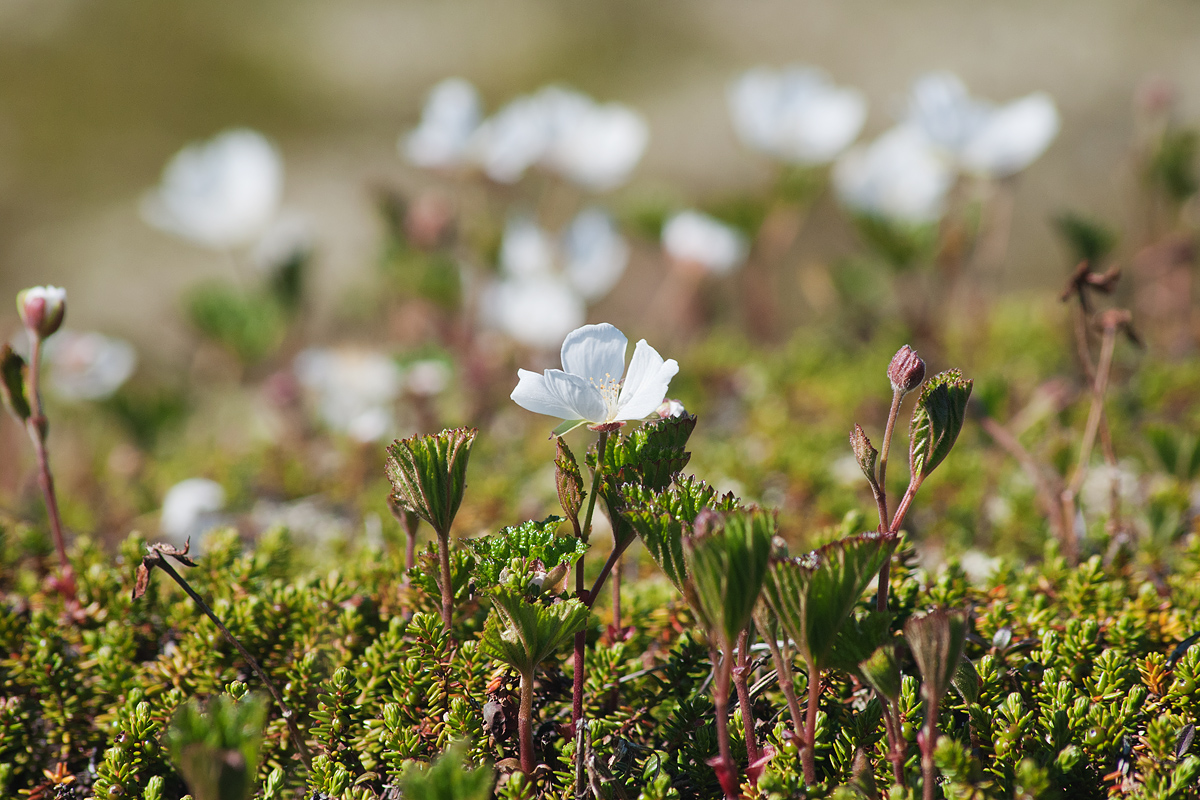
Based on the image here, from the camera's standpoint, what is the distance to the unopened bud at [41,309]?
4.25ft

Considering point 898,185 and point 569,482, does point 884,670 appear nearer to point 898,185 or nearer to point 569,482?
point 569,482

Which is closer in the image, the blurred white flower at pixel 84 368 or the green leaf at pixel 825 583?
the green leaf at pixel 825 583

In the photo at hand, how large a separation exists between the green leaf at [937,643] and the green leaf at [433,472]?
527 millimetres

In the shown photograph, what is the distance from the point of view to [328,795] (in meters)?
1.09

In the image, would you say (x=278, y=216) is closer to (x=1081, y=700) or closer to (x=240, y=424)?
(x=240, y=424)

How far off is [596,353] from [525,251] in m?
2.08

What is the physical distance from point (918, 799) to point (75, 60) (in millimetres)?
9223

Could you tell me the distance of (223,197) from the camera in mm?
3215

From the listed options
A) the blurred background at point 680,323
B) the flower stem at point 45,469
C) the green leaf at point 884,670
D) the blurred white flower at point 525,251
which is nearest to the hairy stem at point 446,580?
the green leaf at point 884,670

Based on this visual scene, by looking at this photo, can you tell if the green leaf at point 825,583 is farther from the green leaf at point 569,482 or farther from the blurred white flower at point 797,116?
the blurred white flower at point 797,116

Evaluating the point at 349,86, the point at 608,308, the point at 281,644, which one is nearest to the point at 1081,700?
the point at 281,644

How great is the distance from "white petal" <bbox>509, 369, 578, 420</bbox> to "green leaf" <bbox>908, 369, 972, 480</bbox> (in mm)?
414

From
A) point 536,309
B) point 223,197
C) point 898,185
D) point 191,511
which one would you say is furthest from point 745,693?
point 223,197

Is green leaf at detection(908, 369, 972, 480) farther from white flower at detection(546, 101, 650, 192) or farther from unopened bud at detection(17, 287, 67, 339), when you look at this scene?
white flower at detection(546, 101, 650, 192)
